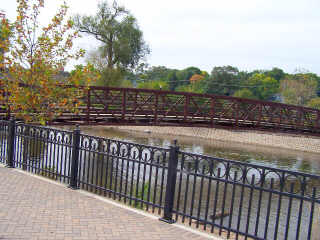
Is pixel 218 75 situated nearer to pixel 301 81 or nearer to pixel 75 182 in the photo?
pixel 301 81

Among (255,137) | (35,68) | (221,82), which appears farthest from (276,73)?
(35,68)

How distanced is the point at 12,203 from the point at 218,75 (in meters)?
85.5

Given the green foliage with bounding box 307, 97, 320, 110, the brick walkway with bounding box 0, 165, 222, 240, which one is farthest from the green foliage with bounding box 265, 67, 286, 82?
the brick walkway with bounding box 0, 165, 222, 240

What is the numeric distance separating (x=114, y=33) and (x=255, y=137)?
20.9 meters

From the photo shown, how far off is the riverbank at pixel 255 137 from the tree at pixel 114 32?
10211mm

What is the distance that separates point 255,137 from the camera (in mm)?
37281

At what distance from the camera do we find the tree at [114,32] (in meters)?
38.7

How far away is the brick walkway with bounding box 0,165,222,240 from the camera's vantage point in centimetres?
499

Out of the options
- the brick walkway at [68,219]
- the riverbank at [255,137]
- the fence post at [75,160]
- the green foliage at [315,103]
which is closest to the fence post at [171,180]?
the brick walkway at [68,219]

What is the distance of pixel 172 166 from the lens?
596cm

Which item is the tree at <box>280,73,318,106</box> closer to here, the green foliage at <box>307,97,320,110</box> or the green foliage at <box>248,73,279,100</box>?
the green foliage at <box>307,97,320,110</box>

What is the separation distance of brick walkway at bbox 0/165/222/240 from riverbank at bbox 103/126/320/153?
29119 mm

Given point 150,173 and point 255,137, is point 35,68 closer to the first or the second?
point 150,173

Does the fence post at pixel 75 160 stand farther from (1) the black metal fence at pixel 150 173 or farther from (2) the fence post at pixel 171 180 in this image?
(2) the fence post at pixel 171 180
